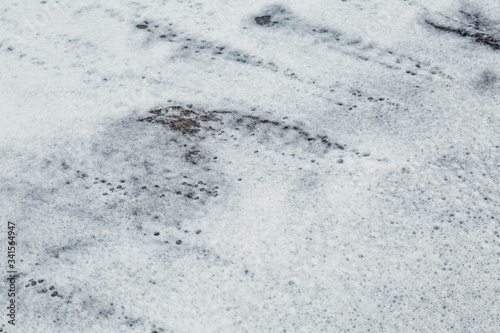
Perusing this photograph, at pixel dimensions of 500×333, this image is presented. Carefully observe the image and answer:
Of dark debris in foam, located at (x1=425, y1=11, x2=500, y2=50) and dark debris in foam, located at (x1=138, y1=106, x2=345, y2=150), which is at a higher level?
dark debris in foam, located at (x1=425, y1=11, x2=500, y2=50)

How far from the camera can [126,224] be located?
139 cm

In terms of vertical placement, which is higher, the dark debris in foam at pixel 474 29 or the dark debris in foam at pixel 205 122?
the dark debris in foam at pixel 474 29

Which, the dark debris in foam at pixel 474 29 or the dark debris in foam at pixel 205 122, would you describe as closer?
the dark debris in foam at pixel 205 122

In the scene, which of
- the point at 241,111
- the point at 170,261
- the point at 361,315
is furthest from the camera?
the point at 241,111

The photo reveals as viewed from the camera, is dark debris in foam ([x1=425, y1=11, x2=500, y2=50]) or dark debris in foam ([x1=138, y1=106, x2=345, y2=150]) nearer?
dark debris in foam ([x1=138, y1=106, x2=345, y2=150])

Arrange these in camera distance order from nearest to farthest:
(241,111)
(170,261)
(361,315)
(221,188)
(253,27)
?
1. (361,315)
2. (170,261)
3. (221,188)
4. (241,111)
5. (253,27)

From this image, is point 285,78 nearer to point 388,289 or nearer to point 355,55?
point 355,55

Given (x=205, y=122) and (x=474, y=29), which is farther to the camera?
(x=474, y=29)

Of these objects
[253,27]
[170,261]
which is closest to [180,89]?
[253,27]

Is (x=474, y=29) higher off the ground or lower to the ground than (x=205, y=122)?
higher

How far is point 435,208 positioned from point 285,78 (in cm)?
64

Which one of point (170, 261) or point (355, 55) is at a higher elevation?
point (355, 55)

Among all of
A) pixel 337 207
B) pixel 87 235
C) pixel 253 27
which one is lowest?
pixel 87 235

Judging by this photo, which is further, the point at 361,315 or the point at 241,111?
the point at 241,111
